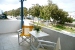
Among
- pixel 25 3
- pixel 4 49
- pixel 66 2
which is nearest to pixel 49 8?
pixel 66 2

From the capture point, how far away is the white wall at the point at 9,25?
6367 millimetres

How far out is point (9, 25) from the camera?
657cm

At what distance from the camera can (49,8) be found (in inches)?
145

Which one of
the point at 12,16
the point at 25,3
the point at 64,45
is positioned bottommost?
the point at 64,45

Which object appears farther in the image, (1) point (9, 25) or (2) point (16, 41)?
(1) point (9, 25)

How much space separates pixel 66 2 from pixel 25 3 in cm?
373

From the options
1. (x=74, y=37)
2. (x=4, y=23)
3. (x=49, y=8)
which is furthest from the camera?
(x=4, y=23)

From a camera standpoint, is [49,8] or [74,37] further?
[49,8]

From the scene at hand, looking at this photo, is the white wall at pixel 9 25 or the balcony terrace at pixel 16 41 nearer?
the balcony terrace at pixel 16 41

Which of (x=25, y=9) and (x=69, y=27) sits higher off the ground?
(x=25, y=9)

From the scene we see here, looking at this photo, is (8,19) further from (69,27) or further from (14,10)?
(69,27)

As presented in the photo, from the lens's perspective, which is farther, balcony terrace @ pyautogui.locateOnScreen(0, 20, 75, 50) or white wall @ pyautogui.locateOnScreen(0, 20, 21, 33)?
white wall @ pyautogui.locateOnScreen(0, 20, 21, 33)

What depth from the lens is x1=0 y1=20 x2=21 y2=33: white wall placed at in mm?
6367

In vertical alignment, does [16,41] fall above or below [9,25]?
below
